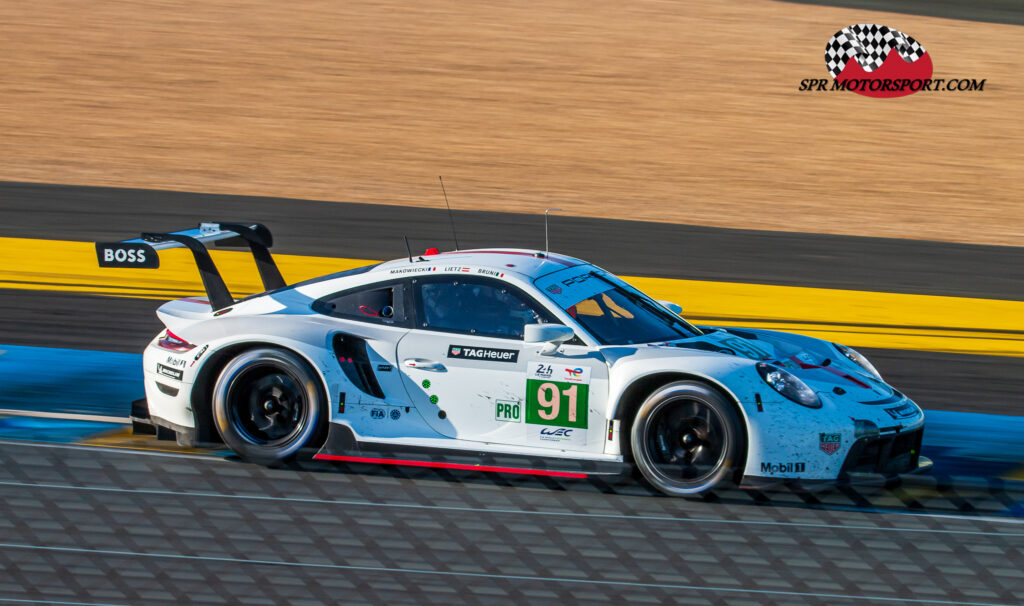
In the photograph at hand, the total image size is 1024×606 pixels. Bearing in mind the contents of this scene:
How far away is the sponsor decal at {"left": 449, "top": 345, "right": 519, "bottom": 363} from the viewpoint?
21.0 ft

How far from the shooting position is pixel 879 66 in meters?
23.1

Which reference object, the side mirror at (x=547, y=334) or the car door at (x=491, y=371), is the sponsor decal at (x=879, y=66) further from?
the side mirror at (x=547, y=334)

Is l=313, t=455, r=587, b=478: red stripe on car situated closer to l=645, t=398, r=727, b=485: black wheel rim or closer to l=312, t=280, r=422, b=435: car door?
l=312, t=280, r=422, b=435: car door

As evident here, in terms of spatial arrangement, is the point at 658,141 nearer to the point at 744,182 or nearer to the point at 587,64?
the point at 744,182

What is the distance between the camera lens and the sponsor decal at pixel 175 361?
22.5 ft

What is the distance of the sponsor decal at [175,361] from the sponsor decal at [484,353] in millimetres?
1564

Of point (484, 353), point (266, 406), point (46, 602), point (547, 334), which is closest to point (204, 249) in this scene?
point (266, 406)

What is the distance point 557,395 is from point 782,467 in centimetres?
119

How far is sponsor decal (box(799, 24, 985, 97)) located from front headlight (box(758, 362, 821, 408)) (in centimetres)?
1664

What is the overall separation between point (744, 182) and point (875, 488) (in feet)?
37.3

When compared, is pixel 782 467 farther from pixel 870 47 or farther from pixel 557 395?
pixel 870 47

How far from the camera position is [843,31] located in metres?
23.6

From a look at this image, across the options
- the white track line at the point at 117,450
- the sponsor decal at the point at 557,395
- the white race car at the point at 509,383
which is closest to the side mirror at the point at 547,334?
the white race car at the point at 509,383

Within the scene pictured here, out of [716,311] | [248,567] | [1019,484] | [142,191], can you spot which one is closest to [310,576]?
[248,567]
